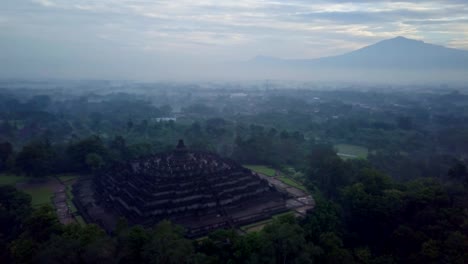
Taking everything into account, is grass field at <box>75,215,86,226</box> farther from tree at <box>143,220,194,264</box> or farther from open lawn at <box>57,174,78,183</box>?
open lawn at <box>57,174,78,183</box>

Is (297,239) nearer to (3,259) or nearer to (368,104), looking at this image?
(3,259)

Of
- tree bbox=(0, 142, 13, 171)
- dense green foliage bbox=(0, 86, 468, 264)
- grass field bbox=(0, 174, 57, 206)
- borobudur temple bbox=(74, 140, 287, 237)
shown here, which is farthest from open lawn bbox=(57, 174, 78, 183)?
tree bbox=(0, 142, 13, 171)

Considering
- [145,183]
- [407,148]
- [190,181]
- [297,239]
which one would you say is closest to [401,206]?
[297,239]

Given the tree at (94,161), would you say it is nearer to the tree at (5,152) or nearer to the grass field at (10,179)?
the grass field at (10,179)

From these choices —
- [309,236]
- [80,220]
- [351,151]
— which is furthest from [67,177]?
[351,151]

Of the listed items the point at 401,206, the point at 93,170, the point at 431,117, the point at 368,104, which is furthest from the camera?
the point at 368,104
